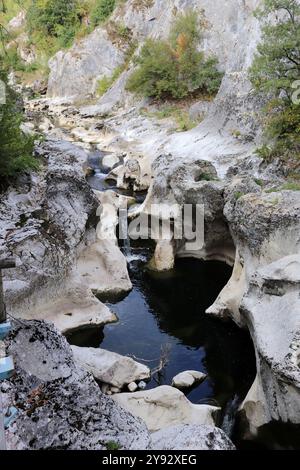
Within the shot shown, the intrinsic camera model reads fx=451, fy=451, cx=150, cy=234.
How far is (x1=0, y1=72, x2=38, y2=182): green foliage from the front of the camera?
1259 cm

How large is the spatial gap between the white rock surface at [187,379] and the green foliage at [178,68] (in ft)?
87.9

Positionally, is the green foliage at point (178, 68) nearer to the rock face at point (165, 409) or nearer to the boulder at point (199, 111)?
the boulder at point (199, 111)

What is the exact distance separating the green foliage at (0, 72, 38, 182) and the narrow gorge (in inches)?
27.9

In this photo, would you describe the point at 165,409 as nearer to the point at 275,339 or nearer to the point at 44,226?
the point at 275,339

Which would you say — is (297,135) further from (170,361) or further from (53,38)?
(53,38)

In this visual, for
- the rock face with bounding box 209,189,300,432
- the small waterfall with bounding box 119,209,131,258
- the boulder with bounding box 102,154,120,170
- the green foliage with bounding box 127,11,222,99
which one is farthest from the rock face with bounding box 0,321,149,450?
the green foliage with bounding box 127,11,222,99

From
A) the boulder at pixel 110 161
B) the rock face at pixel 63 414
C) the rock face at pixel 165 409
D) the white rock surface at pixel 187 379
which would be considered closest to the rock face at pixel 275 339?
the rock face at pixel 165 409

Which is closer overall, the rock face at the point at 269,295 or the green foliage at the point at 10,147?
A: the rock face at the point at 269,295

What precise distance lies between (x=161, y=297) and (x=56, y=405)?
9.90 metres

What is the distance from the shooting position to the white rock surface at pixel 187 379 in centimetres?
1111

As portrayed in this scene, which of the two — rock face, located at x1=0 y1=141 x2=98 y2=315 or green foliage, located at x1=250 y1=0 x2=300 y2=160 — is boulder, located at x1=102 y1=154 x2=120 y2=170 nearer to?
green foliage, located at x1=250 y1=0 x2=300 y2=160

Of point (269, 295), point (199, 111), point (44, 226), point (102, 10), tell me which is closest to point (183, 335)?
point (269, 295)

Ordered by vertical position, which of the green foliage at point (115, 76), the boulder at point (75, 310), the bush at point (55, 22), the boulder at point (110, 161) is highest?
the bush at point (55, 22)
